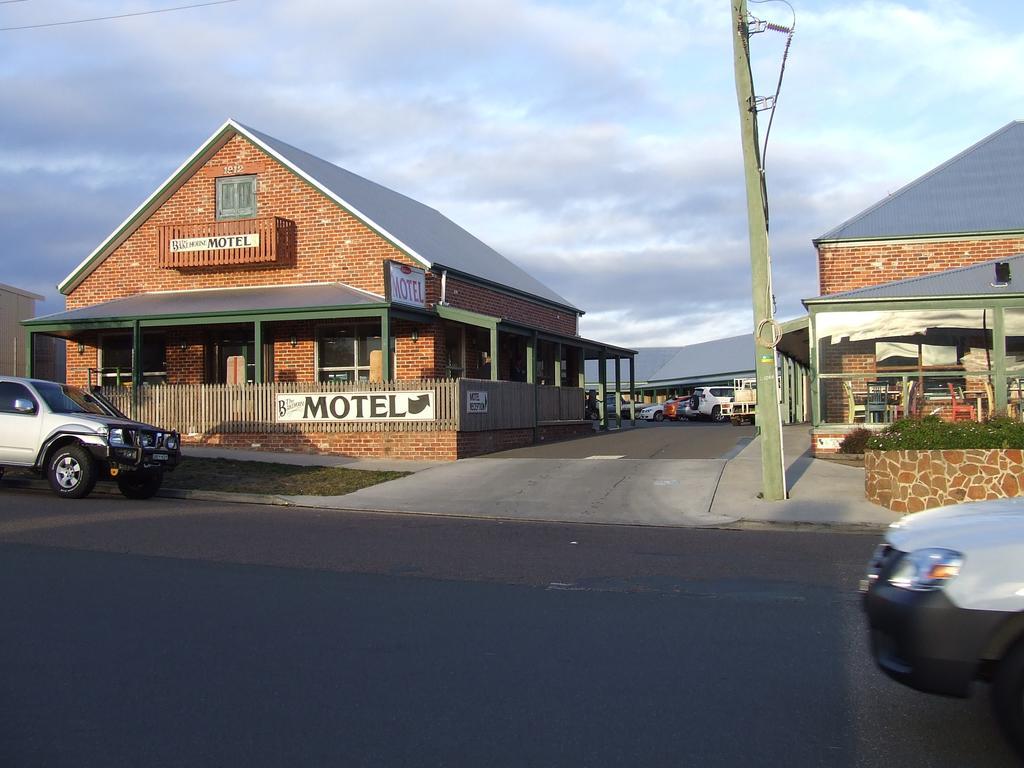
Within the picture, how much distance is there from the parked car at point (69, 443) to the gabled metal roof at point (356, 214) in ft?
32.7

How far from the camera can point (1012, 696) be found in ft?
13.9

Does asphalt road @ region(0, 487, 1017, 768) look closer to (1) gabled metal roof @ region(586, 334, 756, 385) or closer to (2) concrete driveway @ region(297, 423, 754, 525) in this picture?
(2) concrete driveway @ region(297, 423, 754, 525)

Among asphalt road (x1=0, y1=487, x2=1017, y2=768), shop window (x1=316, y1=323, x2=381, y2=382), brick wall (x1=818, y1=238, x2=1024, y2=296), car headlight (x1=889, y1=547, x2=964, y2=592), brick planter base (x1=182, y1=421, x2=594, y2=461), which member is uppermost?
brick wall (x1=818, y1=238, x2=1024, y2=296)

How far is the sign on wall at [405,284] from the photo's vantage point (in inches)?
866

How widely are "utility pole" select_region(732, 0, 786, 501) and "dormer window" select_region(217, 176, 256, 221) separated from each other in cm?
1466

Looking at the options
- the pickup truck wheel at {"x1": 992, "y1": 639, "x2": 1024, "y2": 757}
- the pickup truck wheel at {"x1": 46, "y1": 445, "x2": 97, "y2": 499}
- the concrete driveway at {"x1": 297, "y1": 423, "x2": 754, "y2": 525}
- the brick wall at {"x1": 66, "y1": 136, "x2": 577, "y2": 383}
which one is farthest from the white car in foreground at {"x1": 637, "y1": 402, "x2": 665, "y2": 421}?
the pickup truck wheel at {"x1": 992, "y1": 639, "x2": 1024, "y2": 757}

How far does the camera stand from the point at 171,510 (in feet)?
45.4

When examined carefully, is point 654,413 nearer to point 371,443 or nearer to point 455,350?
point 455,350

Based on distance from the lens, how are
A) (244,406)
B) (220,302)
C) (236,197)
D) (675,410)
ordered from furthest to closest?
(675,410)
(236,197)
(220,302)
(244,406)

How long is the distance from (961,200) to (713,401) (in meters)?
21.0

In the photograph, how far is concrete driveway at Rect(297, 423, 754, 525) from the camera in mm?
14328

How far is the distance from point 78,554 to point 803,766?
787 centimetres

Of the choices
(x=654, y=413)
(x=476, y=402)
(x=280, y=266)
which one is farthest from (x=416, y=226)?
(x=654, y=413)

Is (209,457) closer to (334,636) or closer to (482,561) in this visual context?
(482,561)
